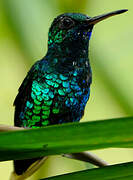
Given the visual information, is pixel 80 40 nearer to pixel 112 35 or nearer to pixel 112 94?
pixel 112 94

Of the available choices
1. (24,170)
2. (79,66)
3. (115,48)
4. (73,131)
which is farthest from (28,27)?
(73,131)

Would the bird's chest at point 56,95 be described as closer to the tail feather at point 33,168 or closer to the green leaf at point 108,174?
the tail feather at point 33,168

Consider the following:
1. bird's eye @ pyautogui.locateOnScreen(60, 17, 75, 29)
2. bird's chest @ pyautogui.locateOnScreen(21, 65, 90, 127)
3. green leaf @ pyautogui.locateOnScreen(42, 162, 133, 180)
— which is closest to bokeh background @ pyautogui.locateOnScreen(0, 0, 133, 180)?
bird's chest @ pyautogui.locateOnScreen(21, 65, 90, 127)

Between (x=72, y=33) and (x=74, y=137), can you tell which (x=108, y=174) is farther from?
(x=72, y=33)

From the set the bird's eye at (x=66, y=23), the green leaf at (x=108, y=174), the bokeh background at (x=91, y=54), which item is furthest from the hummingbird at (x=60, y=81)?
the green leaf at (x=108, y=174)

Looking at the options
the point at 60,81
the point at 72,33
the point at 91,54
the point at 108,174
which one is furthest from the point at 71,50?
the point at 108,174

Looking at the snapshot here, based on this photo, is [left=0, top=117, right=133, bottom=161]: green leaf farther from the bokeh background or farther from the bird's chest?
the bokeh background
